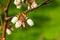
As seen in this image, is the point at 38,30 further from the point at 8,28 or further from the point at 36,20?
the point at 8,28

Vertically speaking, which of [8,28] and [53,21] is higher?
[8,28]

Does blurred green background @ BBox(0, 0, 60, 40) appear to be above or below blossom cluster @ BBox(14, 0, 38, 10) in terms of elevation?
below

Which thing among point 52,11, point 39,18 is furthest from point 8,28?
point 52,11

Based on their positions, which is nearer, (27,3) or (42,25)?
(27,3)

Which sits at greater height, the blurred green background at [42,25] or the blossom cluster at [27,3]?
the blossom cluster at [27,3]

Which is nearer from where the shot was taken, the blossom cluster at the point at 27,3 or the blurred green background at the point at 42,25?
the blossom cluster at the point at 27,3

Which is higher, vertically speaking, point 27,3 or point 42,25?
point 27,3

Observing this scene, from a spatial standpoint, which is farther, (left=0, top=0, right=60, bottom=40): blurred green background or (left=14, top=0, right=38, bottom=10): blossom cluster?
(left=0, top=0, right=60, bottom=40): blurred green background

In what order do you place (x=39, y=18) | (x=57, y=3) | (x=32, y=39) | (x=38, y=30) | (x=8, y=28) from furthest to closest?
(x=57, y=3)
(x=39, y=18)
(x=38, y=30)
(x=32, y=39)
(x=8, y=28)
